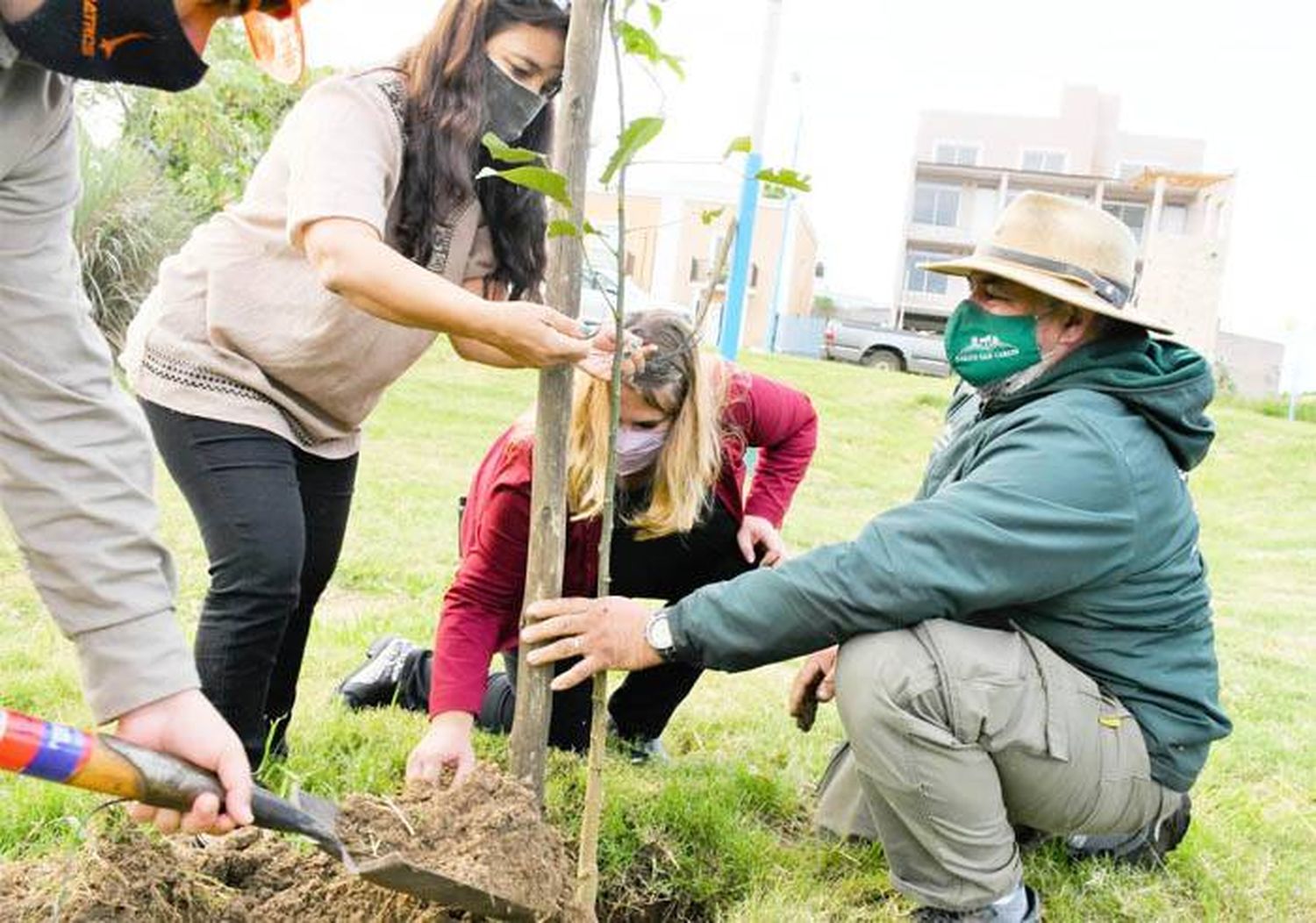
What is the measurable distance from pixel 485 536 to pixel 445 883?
3.23ft

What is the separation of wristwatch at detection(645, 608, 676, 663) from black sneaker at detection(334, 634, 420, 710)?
4.26ft

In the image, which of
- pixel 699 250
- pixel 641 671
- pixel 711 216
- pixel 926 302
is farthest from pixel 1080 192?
pixel 711 216

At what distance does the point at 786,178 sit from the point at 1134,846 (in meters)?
1.76

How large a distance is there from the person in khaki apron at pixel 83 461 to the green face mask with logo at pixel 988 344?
1533 millimetres

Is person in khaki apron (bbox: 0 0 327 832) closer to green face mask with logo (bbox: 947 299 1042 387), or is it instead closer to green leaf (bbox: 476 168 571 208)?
green leaf (bbox: 476 168 571 208)

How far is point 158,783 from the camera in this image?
1488 mm

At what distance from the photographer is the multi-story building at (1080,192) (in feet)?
92.6

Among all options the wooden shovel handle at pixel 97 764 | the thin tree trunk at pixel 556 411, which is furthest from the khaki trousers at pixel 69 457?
the thin tree trunk at pixel 556 411

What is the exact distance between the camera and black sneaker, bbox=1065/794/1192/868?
9.12 feet

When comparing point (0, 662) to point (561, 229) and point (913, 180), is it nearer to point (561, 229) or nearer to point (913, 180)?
point (561, 229)

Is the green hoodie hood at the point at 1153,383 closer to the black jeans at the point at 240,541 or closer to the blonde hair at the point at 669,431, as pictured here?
the blonde hair at the point at 669,431

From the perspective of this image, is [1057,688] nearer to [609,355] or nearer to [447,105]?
[609,355]

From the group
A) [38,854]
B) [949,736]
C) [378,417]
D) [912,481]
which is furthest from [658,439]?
[912,481]

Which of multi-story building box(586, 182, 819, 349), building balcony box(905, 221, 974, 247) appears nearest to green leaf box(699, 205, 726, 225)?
multi-story building box(586, 182, 819, 349)
